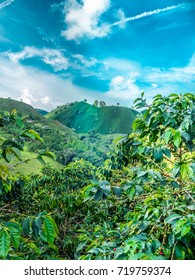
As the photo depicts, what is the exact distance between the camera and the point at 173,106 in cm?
116

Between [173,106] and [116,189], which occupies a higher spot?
[173,106]

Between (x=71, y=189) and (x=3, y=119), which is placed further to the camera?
(x=71, y=189)

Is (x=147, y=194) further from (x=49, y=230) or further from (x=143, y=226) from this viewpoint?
(x=49, y=230)

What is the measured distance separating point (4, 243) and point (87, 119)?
4.96 meters

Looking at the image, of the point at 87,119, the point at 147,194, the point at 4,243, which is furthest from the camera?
the point at 87,119

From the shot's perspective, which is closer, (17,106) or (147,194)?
(147,194)

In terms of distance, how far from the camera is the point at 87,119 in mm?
5723

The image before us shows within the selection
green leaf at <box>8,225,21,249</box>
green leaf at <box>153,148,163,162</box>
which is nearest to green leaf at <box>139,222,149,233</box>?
green leaf at <box>153,148,163,162</box>

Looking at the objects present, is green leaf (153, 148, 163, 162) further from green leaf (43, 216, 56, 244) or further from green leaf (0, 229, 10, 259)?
green leaf (0, 229, 10, 259)

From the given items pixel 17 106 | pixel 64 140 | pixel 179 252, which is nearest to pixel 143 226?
pixel 179 252
